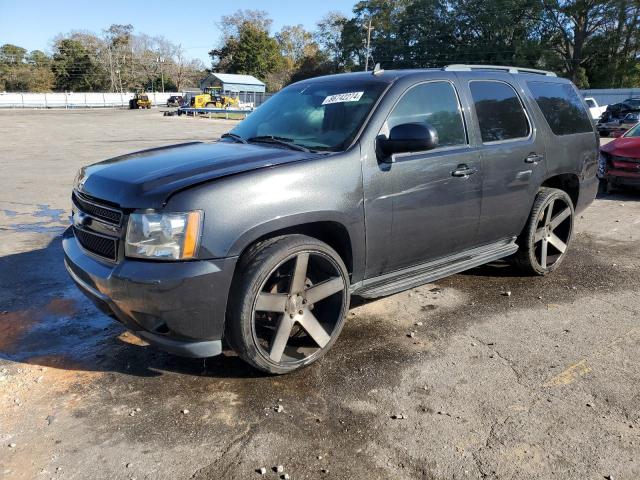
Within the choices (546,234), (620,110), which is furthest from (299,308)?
(620,110)

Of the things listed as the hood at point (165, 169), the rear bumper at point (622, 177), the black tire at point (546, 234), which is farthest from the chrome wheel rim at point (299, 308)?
the rear bumper at point (622, 177)

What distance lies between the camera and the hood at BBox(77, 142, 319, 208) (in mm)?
2953

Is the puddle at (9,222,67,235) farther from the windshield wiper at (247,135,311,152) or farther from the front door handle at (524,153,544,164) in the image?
the front door handle at (524,153,544,164)

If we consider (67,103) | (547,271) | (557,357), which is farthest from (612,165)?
(67,103)

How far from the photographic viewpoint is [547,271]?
210 inches

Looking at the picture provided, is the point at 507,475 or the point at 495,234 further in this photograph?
the point at 495,234

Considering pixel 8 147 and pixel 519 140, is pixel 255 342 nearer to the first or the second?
pixel 519 140

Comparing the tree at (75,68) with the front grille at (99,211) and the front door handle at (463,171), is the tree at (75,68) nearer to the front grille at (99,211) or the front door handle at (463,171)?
the front grille at (99,211)

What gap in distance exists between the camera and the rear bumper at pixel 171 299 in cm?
283

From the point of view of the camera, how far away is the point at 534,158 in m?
4.74

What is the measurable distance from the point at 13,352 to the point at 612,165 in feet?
31.9

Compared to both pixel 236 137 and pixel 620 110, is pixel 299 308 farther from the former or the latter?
pixel 620 110

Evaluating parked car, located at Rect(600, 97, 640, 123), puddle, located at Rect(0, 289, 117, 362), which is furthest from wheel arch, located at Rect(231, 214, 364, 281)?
parked car, located at Rect(600, 97, 640, 123)

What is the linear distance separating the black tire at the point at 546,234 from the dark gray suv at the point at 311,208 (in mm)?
34
